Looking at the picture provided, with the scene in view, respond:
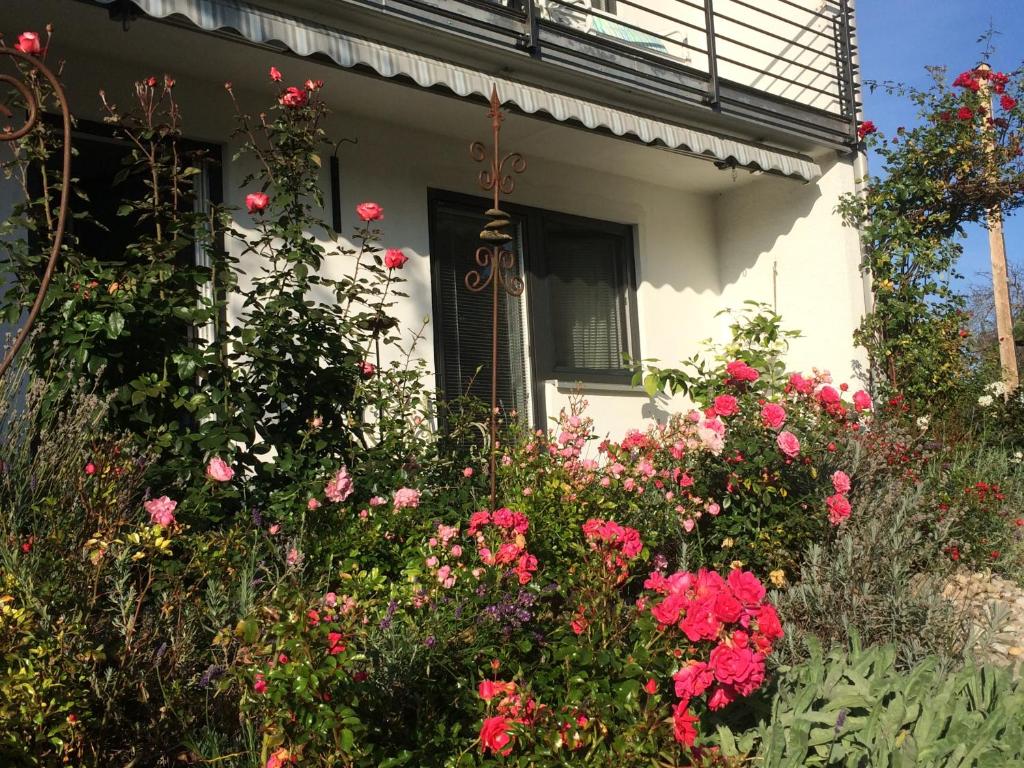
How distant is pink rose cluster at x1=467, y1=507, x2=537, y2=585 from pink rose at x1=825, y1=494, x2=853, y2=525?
174cm

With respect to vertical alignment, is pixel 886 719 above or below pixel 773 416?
below

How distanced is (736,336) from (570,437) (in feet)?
11.1

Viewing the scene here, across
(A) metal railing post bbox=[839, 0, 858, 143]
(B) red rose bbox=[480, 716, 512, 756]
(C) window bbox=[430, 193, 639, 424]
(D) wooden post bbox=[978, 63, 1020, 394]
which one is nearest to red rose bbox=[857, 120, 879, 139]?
(A) metal railing post bbox=[839, 0, 858, 143]

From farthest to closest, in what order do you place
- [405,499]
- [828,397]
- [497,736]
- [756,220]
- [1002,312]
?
[1002,312]
[756,220]
[828,397]
[405,499]
[497,736]

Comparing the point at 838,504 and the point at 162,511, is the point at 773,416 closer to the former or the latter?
the point at 838,504

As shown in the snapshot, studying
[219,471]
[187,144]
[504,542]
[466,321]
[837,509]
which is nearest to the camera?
[504,542]

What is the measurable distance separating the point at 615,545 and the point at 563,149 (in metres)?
4.67

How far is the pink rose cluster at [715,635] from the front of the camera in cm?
246

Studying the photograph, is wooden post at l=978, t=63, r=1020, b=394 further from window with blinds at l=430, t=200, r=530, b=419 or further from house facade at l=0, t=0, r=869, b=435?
window with blinds at l=430, t=200, r=530, b=419

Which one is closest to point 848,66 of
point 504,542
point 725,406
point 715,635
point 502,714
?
point 725,406

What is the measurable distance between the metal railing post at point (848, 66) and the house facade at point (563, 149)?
0.9 inches

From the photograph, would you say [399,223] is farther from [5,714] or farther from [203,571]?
[5,714]

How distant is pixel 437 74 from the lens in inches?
217

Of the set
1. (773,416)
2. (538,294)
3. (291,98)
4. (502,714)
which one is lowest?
(502,714)
